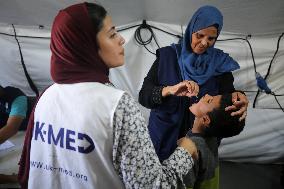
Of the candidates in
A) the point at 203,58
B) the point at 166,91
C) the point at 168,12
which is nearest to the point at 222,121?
the point at 166,91

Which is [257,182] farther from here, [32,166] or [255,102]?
[32,166]

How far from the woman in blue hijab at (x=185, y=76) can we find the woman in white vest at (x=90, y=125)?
0.43 metres

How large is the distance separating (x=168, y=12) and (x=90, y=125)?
1520 mm

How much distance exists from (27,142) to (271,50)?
1899mm

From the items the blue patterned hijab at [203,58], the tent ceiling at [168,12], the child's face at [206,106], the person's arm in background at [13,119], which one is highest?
the tent ceiling at [168,12]

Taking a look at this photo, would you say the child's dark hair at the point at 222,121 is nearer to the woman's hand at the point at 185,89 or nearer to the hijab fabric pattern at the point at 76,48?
the woman's hand at the point at 185,89

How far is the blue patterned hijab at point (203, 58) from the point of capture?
1.24 m

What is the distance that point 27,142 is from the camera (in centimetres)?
83

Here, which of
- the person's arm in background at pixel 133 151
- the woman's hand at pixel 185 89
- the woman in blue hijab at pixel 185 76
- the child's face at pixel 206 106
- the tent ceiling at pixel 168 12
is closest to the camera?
→ the person's arm in background at pixel 133 151

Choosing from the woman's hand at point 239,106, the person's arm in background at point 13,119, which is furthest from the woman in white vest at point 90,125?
the person's arm in background at point 13,119

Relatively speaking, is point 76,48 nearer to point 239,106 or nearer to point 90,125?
point 90,125

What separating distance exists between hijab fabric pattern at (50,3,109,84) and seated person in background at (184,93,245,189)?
1.20ft

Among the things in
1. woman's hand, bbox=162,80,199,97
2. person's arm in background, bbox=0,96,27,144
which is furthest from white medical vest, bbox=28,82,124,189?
person's arm in background, bbox=0,96,27,144

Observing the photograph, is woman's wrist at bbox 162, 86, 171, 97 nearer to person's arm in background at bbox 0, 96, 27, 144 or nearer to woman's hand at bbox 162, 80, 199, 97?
woman's hand at bbox 162, 80, 199, 97
